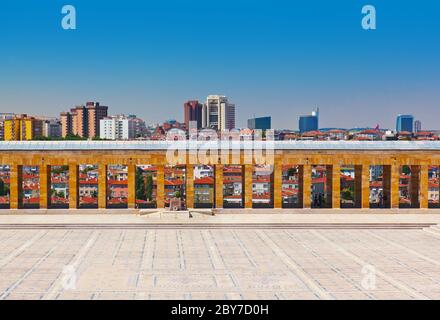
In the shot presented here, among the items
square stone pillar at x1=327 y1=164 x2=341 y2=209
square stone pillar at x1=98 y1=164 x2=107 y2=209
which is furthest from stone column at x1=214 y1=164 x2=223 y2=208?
square stone pillar at x1=327 y1=164 x2=341 y2=209

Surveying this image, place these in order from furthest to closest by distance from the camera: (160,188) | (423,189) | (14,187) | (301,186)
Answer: (301,186)
(423,189)
(160,188)
(14,187)

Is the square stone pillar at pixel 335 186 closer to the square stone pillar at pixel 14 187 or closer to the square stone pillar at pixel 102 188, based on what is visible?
the square stone pillar at pixel 102 188

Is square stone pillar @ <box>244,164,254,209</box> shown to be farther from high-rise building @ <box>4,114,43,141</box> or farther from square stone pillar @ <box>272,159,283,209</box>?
high-rise building @ <box>4,114,43,141</box>

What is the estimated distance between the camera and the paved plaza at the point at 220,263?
69.3 ft

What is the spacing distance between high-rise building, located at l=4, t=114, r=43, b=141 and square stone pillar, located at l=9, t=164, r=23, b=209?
470 ft

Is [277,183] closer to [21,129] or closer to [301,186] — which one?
[301,186]

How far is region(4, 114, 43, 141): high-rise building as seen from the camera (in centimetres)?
17725

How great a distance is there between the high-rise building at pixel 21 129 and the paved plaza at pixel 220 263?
151549mm

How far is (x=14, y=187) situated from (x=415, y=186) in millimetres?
28709

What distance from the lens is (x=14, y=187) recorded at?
39750 mm

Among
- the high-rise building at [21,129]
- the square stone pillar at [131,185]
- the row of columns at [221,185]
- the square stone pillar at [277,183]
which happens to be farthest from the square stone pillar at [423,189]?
the high-rise building at [21,129]

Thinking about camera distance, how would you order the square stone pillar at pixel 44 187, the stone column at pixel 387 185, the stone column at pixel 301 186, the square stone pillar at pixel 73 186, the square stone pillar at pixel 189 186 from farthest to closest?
1. the stone column at pixel 387 185
2. the stone column at pixel 301 186
3. the square stone pillar at pixel 189 186
4. the square stone pillar at pixel 73 186
5. the square stone pillar at pixel 44 187

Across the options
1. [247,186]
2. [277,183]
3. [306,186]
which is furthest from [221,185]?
[306,186]

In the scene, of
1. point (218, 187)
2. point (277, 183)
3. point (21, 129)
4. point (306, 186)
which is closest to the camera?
point (277, 183)
